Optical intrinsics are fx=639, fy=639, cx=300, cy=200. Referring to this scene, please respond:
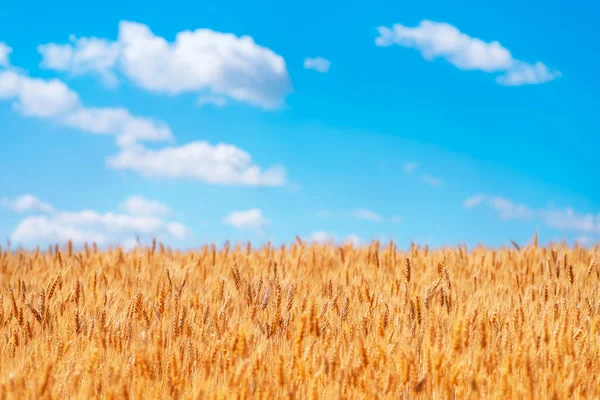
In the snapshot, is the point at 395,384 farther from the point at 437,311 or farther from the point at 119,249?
the point at 119,249

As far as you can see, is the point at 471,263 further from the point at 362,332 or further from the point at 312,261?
the point at 362,332

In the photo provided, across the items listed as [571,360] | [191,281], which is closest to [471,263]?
[191,281]

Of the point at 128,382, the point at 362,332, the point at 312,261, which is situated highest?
the point at 312,261

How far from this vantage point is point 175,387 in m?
2.77

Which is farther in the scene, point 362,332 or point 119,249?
point 119,249

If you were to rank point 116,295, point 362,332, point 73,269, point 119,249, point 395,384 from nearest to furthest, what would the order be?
1. point 395,384
2. point 362,332
3. point 116,295
4. point 73,269
5. point 119,249

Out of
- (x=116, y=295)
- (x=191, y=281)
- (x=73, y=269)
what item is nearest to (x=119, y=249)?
(x=73, y=269)

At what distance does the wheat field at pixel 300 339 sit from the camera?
278cm

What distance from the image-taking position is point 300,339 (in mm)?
2904

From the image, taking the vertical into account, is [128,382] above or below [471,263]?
below

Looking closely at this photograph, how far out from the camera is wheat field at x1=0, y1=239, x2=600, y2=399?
2775 mm

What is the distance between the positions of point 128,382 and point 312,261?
3.41 metres

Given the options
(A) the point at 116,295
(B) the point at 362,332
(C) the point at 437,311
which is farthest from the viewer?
(A) the point at 116,295

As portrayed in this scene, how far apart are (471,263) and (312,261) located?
5.18 ft
